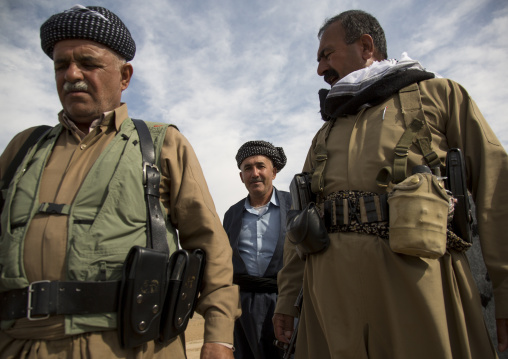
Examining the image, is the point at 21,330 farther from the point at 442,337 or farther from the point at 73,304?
the point at 442,337

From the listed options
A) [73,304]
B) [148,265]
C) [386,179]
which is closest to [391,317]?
[386,179]

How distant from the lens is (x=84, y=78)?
1.88 meters

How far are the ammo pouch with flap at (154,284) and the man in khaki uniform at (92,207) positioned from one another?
0.16 ft

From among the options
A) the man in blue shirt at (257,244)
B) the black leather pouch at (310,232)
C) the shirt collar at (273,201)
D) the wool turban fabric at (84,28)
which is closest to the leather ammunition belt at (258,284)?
the man in blue shirt at (257,244)

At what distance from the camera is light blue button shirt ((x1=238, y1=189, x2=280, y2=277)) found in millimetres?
3912

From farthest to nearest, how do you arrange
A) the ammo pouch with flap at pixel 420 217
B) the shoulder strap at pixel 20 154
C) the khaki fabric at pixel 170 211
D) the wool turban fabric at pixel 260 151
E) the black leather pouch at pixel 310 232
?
the wool turban fabric at pixel 260 151 < the black leather pouch at pixel 310 232 < the shoulder strap at pixel 20 154 < the ammo pouch with flap at pixel 420 217 < the khaki fabric at pixel 170 211

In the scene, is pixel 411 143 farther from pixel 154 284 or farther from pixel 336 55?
pixel 154 284

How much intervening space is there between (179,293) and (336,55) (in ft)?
5.84

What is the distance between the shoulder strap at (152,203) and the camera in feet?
5.29

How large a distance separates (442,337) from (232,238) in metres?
2.73

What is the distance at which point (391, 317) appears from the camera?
5.62 feet

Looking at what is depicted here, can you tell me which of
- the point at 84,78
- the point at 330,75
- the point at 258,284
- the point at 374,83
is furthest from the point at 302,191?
the point at 258,284

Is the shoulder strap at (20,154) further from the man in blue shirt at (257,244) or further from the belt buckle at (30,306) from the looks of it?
the man in blue shirt at (257,244)

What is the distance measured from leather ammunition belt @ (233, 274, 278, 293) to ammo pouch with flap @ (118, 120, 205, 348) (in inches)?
84.0
